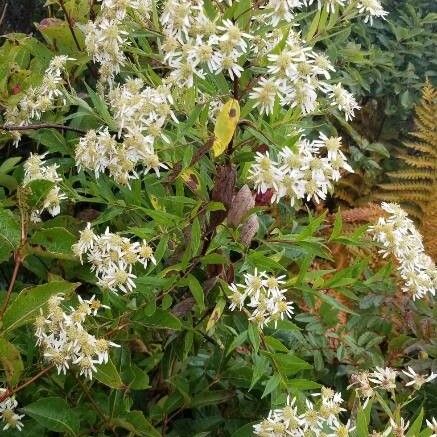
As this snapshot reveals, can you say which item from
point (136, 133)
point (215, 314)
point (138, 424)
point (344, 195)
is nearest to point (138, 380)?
point (138, 424)

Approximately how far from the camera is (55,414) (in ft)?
3.88

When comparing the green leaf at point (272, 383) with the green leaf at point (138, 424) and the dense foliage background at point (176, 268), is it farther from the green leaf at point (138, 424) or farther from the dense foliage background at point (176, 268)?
the green leaf at point (138, 424)

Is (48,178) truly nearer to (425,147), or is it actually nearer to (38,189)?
(38,189)

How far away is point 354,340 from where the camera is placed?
1596 mm

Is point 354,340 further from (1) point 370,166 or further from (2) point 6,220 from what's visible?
(1) point 370,166

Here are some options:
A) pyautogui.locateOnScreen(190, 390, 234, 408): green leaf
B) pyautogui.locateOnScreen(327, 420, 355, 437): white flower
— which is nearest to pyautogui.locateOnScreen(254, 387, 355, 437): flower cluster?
pyautogui.locateOnScreen(327, 420, 355, 437): white flower

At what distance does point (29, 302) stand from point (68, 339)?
0.30 ft

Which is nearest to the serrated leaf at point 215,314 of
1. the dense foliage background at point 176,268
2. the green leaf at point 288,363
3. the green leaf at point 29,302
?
the dense foliage background at point 176,268

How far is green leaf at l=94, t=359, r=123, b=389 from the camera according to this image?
113 centimetres

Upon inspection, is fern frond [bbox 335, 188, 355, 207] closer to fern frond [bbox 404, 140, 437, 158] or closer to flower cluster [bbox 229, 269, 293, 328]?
fern frond [bbox 404, 140, 437, 158]

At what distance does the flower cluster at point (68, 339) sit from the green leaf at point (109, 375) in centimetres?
4

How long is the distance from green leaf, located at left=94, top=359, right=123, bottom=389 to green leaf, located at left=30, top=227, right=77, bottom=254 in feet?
0.60

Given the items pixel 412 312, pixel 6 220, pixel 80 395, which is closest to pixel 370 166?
pixel 412 312

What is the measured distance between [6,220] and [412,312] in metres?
0.95
